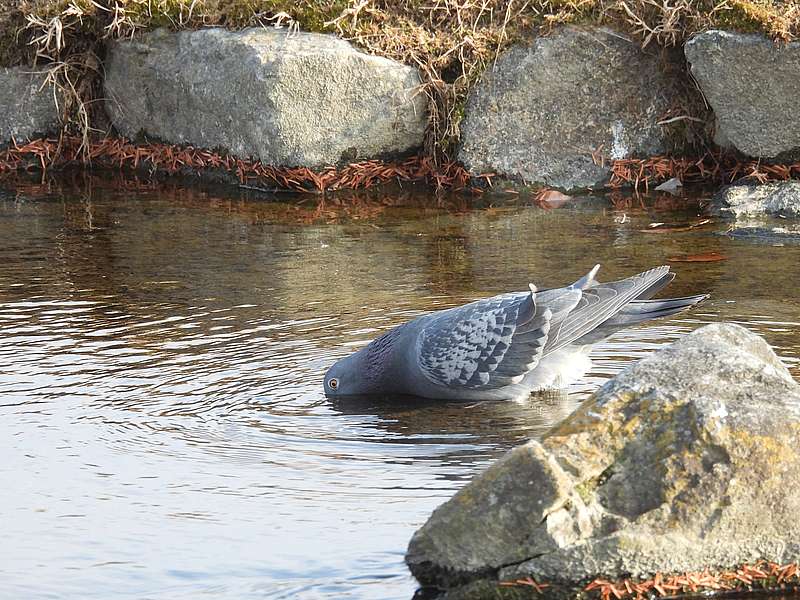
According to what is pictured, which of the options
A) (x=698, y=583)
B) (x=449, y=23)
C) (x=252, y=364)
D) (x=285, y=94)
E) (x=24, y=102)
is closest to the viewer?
(x=698, y=583)

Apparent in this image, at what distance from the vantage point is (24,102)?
10.9 m

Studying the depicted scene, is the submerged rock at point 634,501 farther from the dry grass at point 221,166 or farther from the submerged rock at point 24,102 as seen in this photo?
the submerged rock at point 24,102

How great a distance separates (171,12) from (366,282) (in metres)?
4.09

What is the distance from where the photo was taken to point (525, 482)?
137 inches

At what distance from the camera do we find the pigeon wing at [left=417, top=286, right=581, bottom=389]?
18.5 feet

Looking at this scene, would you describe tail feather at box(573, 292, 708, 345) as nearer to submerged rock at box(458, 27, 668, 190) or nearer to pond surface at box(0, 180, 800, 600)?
pond surface at box(0, 180, 800, 600)

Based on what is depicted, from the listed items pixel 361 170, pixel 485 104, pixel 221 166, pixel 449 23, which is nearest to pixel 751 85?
pixel 485 104

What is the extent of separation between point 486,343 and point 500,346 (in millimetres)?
68

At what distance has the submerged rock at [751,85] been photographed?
902cm

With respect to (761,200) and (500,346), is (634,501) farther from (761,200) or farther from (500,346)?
(761,200)

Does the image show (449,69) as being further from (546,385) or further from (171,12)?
(546,385)

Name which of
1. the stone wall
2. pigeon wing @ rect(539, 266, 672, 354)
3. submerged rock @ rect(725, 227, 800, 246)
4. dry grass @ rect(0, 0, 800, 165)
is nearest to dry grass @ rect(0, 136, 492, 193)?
the stone wall

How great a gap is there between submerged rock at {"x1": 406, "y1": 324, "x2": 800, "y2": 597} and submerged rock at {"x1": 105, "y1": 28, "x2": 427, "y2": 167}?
252 inches

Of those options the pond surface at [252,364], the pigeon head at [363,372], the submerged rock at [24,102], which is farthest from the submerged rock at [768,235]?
the submerged rock at [24,102]
